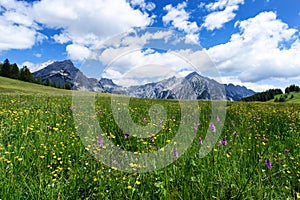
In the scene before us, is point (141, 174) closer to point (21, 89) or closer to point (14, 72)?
point (21, 89)

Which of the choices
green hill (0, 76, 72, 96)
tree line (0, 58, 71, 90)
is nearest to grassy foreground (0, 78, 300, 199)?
green hill (0, 76, 72, 96)

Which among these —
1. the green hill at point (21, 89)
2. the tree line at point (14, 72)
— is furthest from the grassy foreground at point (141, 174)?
the tree line at point (14, 72)

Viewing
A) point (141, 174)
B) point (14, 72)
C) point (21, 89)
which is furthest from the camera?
point (14, 72)

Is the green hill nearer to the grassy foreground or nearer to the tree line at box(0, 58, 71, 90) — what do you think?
the tree line at box(0, 58, 71, 90)

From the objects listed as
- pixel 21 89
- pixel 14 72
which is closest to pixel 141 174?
pixel 21 89

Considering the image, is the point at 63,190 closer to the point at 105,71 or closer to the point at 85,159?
the point at 85,159

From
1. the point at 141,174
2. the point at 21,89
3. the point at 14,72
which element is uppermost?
the point at 14,72

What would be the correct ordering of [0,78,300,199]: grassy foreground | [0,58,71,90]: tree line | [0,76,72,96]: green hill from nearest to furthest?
[0,78,300,199]: grassy foreground, [0,76,72,96]: green hill, [0,58,71,90]: tree line

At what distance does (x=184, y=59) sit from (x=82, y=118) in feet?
11.2

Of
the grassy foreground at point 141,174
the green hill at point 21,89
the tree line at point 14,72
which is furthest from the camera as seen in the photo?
the tree line at point 14,72

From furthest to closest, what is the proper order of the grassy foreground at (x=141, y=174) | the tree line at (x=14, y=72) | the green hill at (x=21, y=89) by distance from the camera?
the tree line at (x=14, y=72) → the green hill at (x=21, y=89) → the grassy foreground at (x=141, y=174)

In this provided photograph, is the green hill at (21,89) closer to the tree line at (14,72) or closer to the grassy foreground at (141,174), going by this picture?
the tree line at (14,72)

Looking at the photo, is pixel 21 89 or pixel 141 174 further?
pixel 21 89

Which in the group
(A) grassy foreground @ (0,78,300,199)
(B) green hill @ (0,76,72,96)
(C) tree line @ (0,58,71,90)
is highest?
(C) tree line @ (0,58,71,90)
